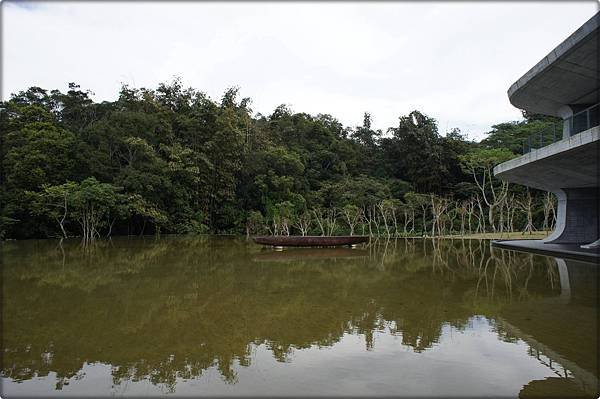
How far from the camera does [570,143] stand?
9.05 metres

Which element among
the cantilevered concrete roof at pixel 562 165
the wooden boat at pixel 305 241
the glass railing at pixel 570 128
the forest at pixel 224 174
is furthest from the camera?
the forest at pixel 224 174

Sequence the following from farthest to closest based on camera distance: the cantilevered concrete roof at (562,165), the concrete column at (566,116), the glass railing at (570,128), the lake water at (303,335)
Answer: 1. the concrete column at (566,116)
2. the glass railing at (570,128)
3. the cantilevered concrete roof at (562,165)
4. the lake water at (303,335)

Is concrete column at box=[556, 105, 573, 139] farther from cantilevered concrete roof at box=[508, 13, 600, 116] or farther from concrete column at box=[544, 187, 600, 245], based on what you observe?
concrete column at box=[544, 187, 600, 245]

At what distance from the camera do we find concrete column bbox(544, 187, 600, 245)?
12.7m

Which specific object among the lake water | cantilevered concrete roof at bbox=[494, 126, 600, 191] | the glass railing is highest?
the glass railing

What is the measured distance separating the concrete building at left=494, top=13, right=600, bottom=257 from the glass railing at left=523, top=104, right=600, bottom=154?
0.02 metres

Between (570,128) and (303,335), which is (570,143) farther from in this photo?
(303,335)

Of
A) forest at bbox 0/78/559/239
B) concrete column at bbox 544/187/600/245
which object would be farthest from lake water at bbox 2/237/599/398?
forest at bbox 0/78/559/239

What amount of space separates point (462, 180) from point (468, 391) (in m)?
28.2

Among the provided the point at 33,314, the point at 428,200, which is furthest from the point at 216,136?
the point at 33,314

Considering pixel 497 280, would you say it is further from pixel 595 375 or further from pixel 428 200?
pixel 428 200

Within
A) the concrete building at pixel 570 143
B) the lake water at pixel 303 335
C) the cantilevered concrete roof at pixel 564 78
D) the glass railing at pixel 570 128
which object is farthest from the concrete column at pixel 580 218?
the lake water at pixel 303 335

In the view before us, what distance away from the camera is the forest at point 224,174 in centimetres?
2077

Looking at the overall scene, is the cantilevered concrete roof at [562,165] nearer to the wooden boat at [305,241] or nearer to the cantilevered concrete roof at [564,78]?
the cantilevered concrete roof at [564,78]
